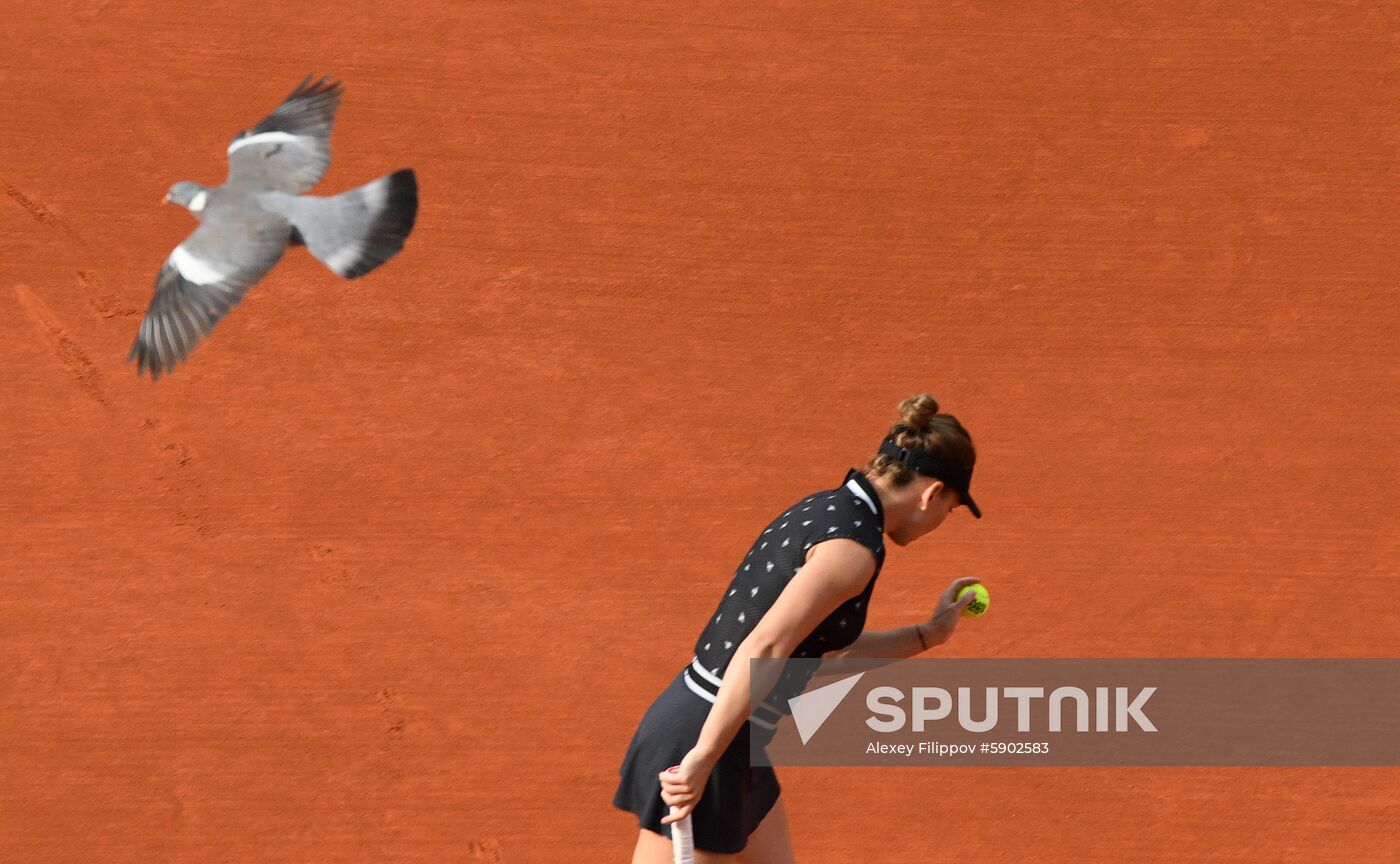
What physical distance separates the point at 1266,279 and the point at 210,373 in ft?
11.3

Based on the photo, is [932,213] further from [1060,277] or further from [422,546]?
[422,546]

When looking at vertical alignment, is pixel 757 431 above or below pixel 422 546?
above

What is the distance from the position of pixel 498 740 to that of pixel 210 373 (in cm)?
147

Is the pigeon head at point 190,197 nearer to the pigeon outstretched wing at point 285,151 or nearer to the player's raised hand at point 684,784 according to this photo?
the pigeon outstretched wing at point 285,151

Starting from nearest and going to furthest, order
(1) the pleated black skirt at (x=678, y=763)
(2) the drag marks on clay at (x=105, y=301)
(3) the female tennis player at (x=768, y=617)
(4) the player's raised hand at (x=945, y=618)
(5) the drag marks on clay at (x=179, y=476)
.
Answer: (3) the female tennis player at (x=768, y=617)
(1) the pleated black skirt at (x=678, y=763)
(4) the player's raised hand at (x=945, y=618)
(5) the drag marks on clay at (x=179, y=476)
(2) the drag marks on clay at (x=105, y=301)

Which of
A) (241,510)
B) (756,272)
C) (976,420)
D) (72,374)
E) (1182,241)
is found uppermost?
(1182,241)

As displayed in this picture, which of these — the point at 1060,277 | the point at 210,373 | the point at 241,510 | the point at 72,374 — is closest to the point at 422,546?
the point at 241,510

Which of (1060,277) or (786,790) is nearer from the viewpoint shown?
(786,790)

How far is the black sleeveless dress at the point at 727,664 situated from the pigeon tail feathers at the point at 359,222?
6.49ft

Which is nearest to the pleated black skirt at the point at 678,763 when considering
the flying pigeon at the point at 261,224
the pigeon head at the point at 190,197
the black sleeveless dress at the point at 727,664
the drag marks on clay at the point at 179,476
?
the black sleeveless dress at the point at 727,664

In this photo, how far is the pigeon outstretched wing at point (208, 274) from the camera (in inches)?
150

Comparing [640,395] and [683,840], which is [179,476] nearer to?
[640,395]

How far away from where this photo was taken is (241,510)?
4.52m

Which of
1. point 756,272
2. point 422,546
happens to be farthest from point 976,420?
point 422,546
